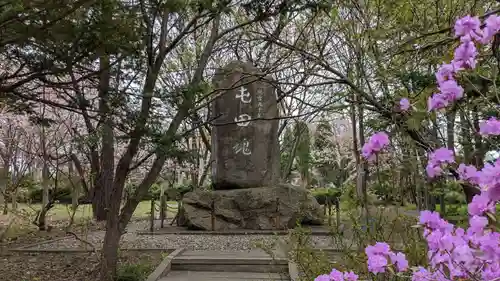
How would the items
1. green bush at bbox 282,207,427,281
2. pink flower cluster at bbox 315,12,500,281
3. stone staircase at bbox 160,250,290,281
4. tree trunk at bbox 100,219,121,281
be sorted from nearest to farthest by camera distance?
Answer: pink flower cluster at bbox 315,12,500,281 → green bush at bbox 282,207,427,281 → tree trunk at bbox 100,219,121,281 → stone staircase at bbox 160,250,290,281

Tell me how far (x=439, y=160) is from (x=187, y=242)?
6587 millimetres

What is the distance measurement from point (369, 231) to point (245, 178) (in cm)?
688

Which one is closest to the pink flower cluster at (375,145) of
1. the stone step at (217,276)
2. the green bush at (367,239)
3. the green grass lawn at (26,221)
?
the green bush at (367,239)

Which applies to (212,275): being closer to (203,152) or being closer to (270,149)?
(270,149)

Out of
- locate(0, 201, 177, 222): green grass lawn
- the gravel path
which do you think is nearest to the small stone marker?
the gravel path

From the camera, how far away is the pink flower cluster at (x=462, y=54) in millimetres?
1008

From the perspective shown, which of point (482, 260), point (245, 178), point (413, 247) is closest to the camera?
point (482, 260)

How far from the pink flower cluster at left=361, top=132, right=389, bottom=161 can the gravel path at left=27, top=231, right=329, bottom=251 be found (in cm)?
519

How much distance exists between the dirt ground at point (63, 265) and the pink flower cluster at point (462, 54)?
14.6ft

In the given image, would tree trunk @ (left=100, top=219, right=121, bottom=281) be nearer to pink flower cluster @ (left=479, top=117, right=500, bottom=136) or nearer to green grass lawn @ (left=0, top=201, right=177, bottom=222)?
green grass lawn @ (left=0, top=201, right=177, bottom=222)

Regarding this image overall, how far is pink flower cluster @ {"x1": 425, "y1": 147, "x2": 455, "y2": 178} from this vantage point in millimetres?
1157

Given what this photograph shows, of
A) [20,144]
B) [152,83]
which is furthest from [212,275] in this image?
[20,144]

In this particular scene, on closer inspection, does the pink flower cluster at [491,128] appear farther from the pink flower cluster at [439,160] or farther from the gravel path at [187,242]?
the gravel path at [187,242]

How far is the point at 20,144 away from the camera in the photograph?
1257cm
